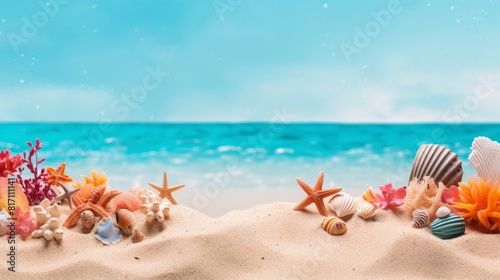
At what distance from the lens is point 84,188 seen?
382 centimetres

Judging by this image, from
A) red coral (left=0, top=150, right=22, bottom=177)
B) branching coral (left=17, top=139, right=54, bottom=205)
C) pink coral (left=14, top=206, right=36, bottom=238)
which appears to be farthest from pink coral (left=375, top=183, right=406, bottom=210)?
red coral (left=0, top=150, right=22, bottom=177)

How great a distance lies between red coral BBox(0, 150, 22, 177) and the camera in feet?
12.6

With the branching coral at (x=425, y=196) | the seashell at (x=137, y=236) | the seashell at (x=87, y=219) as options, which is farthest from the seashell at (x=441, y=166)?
the seashell at (x=87, y=219)

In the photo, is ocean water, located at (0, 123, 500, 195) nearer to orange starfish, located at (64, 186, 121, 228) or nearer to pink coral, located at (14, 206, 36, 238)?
orange starfish, located at (64, 186, 121, 228)

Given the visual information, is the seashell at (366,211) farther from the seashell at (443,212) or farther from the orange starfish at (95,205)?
the orange starfish at (95,205)

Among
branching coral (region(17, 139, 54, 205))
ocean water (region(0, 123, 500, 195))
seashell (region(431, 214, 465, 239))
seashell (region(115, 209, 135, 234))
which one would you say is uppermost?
branching coral (region(17, 139, 54, 205))

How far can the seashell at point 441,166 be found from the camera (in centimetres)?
358

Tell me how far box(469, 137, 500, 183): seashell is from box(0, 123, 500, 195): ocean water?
4891 millimetres

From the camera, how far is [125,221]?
3320mm

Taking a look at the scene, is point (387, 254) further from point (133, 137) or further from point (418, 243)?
point (133, 137)

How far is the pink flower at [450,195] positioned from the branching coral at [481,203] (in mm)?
50

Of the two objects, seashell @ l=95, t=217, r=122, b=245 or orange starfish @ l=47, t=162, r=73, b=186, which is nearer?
seashell @ l=95, t=217, r=122, b=245

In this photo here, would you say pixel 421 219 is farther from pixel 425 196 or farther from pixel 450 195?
pixel 450 195

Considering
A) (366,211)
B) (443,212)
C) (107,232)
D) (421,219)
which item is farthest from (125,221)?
(443,212)
